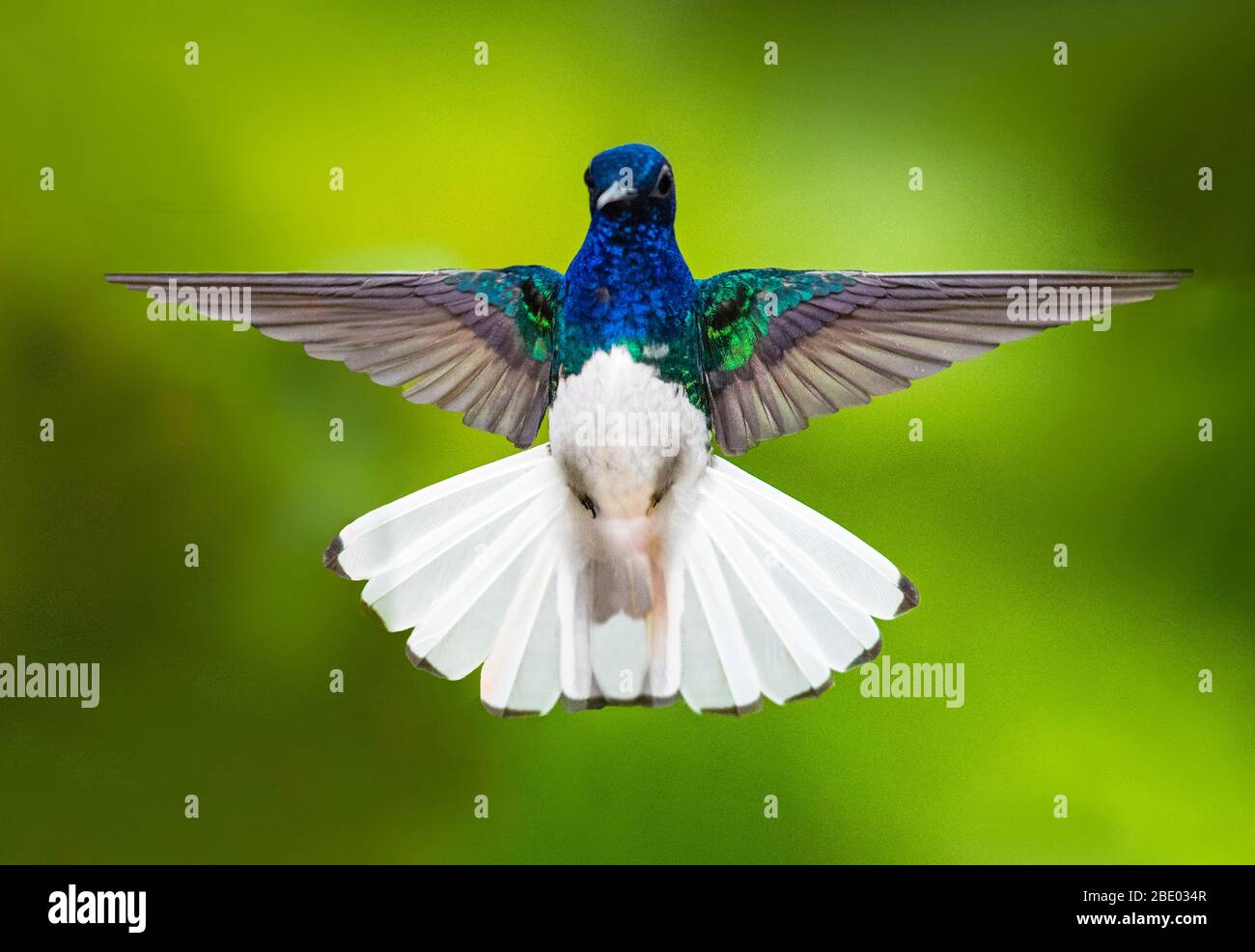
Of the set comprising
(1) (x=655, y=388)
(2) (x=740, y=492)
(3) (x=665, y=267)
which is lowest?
(2) (x=740, y=492)

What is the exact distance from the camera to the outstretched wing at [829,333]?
1086 mm

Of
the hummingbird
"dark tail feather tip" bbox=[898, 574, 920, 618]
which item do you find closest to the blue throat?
the hummingbird

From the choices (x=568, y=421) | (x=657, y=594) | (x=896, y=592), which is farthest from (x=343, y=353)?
(x=896, y=592)

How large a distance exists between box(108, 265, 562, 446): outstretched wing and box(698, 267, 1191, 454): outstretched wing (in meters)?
0.19

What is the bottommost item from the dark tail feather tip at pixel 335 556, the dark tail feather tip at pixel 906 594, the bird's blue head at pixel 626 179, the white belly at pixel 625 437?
the dark tail feather tip at pixel 906 594

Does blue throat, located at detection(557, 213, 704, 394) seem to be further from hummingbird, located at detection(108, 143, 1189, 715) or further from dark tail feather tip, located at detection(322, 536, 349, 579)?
dark tail feather tip, located at detection(322, 536, 349, 579)

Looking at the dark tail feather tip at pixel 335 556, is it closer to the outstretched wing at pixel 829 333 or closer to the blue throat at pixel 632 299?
the blue throat at pixel 632 299

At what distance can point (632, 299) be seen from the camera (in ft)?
3.78

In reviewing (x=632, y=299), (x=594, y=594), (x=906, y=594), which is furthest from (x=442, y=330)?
(x=906, y=594)

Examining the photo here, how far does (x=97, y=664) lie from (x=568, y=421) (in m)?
0.82

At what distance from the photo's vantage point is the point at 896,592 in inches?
45.8

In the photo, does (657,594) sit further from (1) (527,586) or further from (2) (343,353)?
(2) (343,353)

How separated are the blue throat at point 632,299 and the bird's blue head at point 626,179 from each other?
0.04 m

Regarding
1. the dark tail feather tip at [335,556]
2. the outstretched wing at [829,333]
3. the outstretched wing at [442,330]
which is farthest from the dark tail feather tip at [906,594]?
the dark tail feather tip at [335,556]
